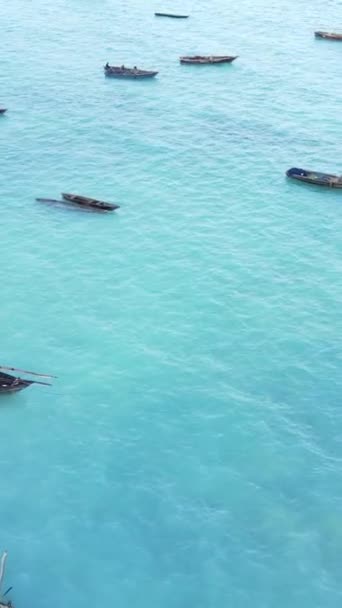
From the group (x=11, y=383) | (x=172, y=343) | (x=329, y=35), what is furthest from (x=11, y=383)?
(x=329, y=35)

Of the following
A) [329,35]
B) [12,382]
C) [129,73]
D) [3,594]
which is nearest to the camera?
[3,594]

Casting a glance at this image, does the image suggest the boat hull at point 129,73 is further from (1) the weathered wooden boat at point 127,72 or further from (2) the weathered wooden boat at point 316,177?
(2) the weathered wooden boat at point 316,177

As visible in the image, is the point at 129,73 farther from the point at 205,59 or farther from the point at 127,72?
the point at 205,59

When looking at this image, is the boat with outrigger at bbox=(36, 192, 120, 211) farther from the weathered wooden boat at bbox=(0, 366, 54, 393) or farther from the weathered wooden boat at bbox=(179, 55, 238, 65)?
the weathered wooden boat at bbox=(179, 55, 238, 65)

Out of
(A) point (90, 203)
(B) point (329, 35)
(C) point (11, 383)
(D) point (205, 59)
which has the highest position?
(B) point (329, 35)

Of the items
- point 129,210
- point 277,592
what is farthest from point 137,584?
point 129,210

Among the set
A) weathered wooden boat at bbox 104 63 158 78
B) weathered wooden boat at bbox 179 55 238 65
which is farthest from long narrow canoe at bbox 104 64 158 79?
weathered wooden boat at bbox 179 55 238 65

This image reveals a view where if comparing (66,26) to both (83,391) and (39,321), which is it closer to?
(39,321)
